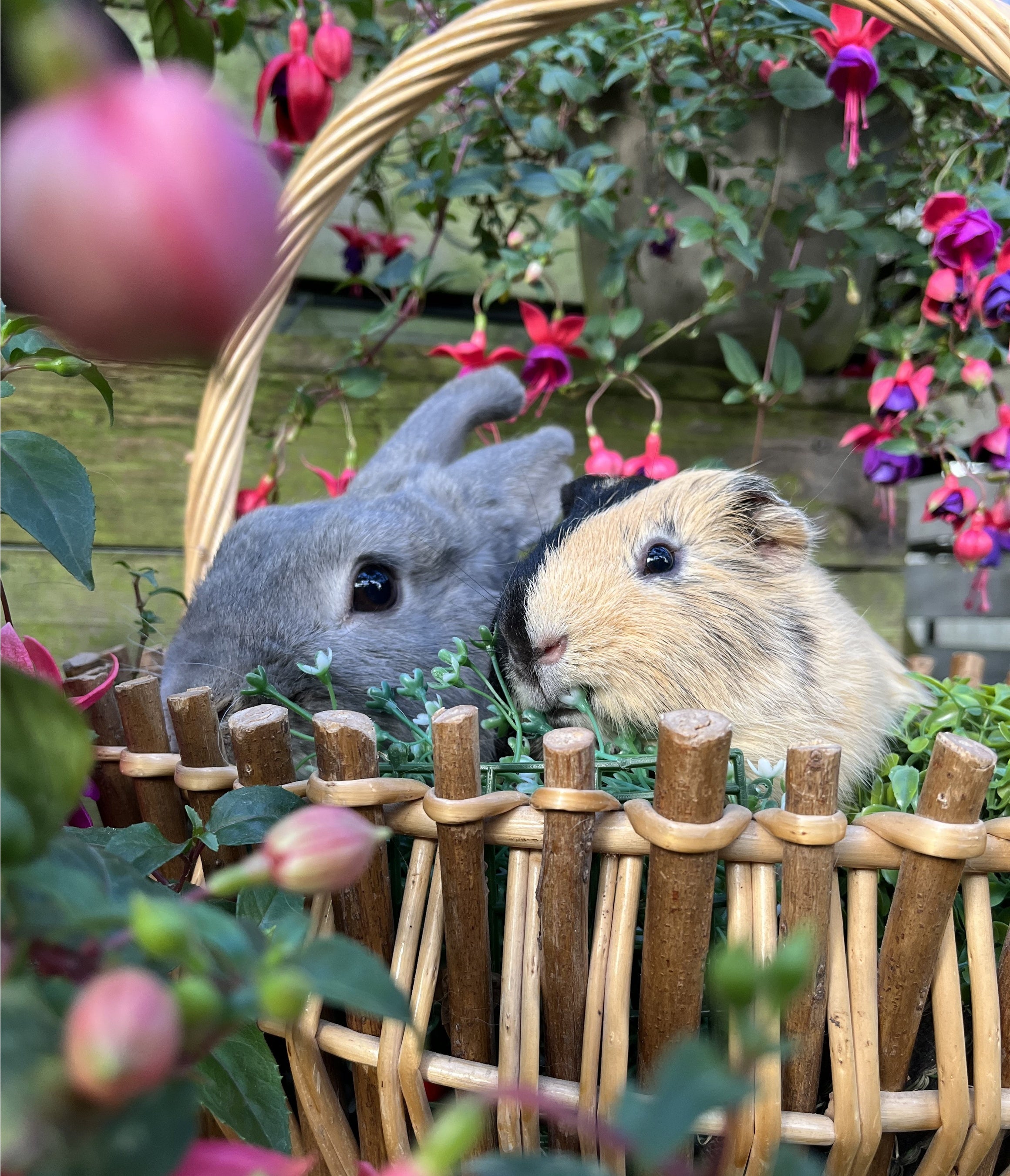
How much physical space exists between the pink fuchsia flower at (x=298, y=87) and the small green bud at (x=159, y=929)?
1137 millimetres

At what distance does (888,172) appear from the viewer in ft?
4.64

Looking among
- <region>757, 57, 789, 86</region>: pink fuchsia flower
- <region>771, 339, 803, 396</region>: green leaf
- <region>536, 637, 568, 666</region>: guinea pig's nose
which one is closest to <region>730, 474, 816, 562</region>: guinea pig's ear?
<region>536, 637, 568, 666</region>: guinea pig's nose

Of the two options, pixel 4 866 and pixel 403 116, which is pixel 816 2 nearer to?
pixel 403 116

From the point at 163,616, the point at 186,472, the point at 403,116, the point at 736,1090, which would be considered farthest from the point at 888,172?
the point at 736,1090

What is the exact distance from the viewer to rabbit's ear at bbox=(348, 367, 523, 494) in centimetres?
124

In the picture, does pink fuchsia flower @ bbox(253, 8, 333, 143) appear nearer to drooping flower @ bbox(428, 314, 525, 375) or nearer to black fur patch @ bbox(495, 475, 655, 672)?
drooping flower @ bbox(428, 314, 525, 375)

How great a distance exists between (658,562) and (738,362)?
68cm

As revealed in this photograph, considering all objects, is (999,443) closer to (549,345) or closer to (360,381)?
(549,345)

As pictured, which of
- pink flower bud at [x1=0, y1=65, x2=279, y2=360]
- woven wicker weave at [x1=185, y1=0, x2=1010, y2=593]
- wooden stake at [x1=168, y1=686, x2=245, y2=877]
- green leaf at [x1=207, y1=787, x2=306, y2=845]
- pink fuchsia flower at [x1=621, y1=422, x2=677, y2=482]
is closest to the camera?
pink flower bud at [x1=0, y1=65, x2=279, y2=360]

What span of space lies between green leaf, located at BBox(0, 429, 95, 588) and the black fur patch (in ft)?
1.49

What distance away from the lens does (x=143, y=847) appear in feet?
1.27

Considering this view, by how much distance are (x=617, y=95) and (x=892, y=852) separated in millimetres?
1332

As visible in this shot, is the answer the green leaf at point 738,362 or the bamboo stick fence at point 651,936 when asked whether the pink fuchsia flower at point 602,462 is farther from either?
the bamboo stick fence at point 651,936

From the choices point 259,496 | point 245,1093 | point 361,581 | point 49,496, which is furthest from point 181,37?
point 259,496
